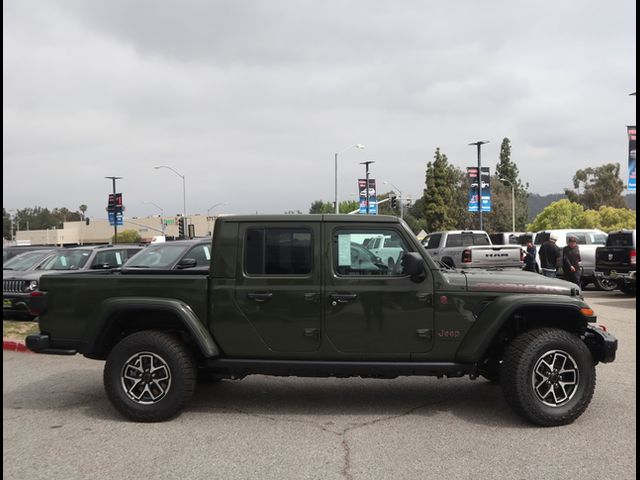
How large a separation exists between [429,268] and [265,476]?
2.38m

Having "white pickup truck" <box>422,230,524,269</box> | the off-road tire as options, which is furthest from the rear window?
the off-road tire

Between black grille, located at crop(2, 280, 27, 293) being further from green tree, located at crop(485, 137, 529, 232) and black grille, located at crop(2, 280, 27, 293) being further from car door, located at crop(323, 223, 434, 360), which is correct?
green tree, located at crop(485, 137, 529, 232)

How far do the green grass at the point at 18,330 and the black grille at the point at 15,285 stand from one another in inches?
37.4

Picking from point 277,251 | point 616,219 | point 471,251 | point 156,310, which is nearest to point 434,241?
point 471,251

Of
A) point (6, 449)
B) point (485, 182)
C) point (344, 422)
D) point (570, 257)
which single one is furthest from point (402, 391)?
point (485, 182)

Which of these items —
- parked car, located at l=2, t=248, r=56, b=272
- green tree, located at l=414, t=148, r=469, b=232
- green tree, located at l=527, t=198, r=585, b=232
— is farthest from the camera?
green tree, located at l=414, t=148, r=469, b=232

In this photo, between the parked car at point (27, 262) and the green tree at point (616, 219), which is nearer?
the parked car at point (27, 262)

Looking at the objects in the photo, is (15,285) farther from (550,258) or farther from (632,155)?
(632,155)

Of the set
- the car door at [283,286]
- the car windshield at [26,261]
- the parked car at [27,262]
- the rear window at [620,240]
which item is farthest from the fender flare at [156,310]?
the rear window at [620,240]

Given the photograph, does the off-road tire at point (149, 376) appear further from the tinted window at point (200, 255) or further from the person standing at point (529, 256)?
the person standing at point (529, 256)

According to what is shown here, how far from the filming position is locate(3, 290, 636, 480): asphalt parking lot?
14.6 feet

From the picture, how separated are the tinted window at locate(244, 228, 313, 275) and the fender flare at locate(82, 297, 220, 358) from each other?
2.25 feet

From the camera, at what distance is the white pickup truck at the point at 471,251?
1647 centimetres

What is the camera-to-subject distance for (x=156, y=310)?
5691mm
